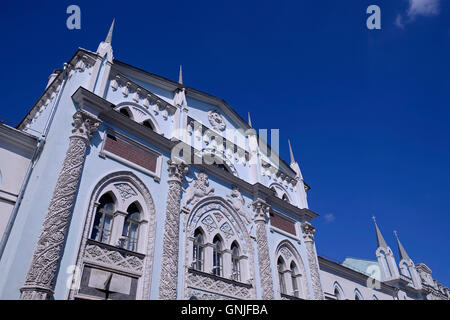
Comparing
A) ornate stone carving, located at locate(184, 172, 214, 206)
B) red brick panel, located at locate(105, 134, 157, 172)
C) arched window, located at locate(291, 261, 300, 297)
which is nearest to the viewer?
red brick panel, located at locate(105, 134, 157, 172)

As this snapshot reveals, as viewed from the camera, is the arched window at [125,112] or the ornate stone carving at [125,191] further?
the arched window at [125,112]

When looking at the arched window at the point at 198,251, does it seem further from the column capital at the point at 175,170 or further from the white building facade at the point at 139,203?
the column capital at the point at 175,170

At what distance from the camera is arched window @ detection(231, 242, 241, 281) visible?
15125 mm

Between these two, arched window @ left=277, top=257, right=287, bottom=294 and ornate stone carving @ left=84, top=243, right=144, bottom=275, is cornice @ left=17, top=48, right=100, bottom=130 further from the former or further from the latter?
arched window @ left=277, top=257, right=287, bottom=294

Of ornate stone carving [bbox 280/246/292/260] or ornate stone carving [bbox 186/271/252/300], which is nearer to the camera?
ornate stone carving [bbox 186/271/252/300]

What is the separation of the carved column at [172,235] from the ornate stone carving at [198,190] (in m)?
0.72

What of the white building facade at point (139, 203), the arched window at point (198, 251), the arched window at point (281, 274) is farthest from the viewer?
the arched window at point (281, 274)

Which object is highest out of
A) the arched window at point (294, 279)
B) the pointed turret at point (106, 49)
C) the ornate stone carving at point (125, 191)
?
the pointed turret at point (106, 49)

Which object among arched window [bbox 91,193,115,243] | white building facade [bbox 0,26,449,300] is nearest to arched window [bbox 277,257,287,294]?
white building facade [bbox 0,26,449,300]

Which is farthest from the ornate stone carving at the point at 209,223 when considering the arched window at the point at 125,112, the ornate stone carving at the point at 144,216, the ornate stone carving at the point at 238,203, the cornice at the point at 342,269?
the cornice at the point at 342,269

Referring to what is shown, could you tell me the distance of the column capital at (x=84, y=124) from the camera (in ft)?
38.9

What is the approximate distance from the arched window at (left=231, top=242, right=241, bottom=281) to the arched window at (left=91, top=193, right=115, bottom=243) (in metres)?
6.04

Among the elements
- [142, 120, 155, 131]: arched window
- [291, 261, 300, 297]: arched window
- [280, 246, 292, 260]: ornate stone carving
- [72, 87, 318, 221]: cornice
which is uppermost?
[142, 120, 155, 131]: arched window

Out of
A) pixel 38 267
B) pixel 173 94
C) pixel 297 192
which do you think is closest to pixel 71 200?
pixel 38 267
